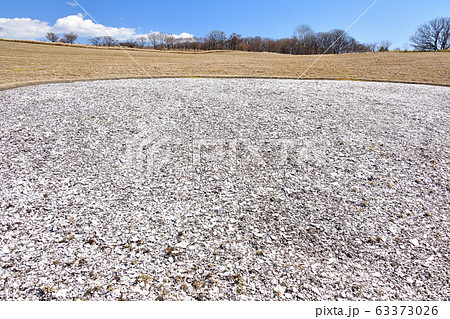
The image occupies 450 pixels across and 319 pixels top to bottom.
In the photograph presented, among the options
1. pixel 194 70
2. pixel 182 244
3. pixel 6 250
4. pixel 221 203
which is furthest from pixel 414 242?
pixel 194 70

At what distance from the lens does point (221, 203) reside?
4574mm

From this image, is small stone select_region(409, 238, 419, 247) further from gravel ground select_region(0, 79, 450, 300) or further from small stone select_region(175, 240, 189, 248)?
small stone select_region(175, 240, 189, 248)

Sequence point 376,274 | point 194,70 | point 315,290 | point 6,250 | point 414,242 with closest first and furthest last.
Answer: point 315,290 < point 376,274 < point 6,250 < point 414,242 < point 194,70

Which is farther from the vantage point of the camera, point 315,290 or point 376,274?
point 376,274

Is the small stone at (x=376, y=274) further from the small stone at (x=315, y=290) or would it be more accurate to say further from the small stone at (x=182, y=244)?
the small stone at (x=182, y=244)

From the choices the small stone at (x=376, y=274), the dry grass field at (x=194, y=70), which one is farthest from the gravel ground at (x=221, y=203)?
the dry grass field at (x=194, y=70)

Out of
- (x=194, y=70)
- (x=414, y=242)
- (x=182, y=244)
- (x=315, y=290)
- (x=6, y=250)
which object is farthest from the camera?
(x=194, y=70)

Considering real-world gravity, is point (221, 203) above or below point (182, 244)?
A: above

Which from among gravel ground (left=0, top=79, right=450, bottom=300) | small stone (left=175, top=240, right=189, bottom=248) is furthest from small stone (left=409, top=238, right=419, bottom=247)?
small stone (left=175, top=240, right=189, bottom=248)

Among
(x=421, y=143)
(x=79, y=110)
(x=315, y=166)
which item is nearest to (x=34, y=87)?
(x=79, y=110)

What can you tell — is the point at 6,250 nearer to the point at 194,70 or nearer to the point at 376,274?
the point at 376,274

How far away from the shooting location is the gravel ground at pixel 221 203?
314cm

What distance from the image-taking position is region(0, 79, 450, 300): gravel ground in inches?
124

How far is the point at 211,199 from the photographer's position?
15.4 ft
